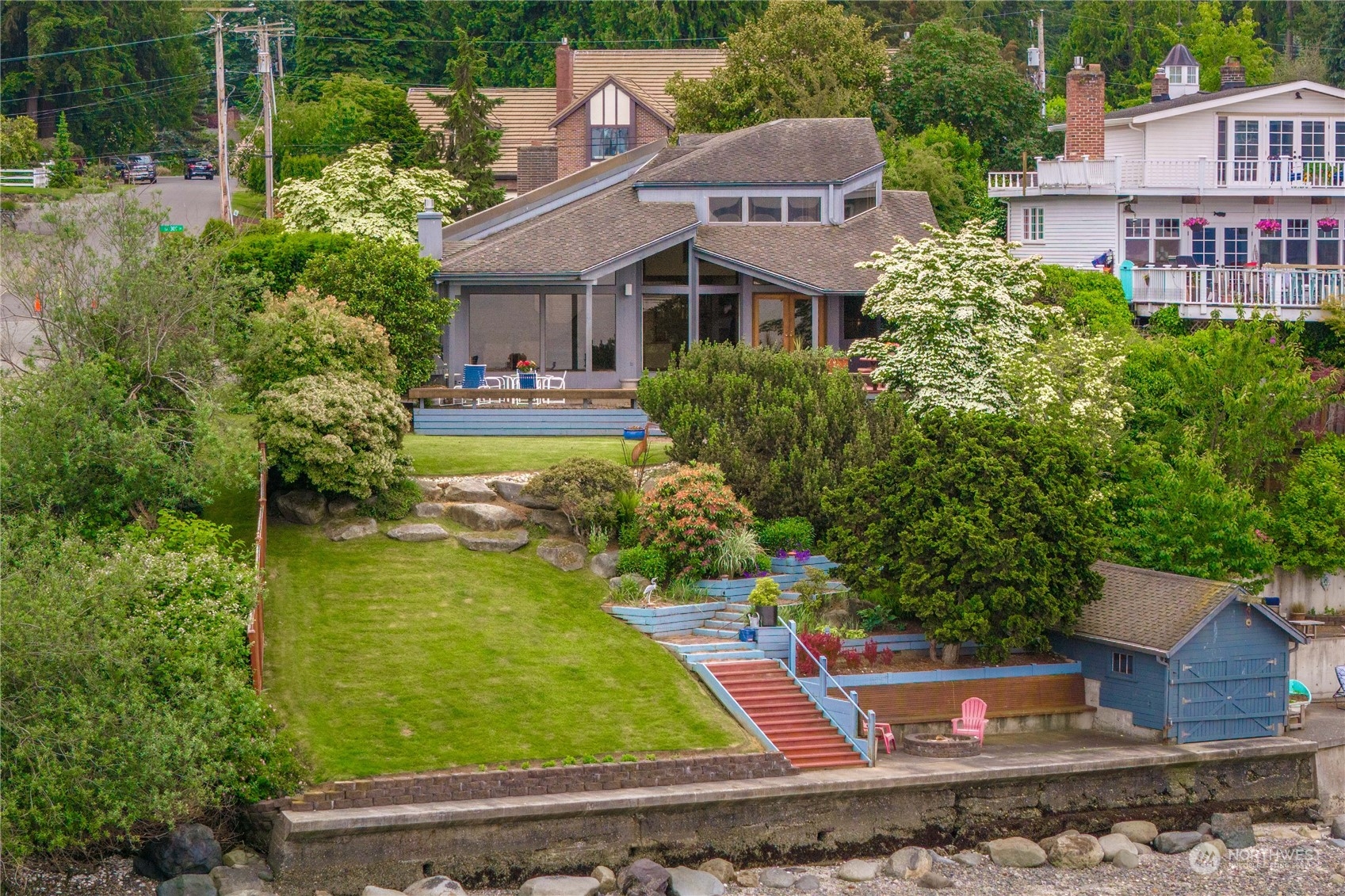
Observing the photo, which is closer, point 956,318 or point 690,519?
point 690,519

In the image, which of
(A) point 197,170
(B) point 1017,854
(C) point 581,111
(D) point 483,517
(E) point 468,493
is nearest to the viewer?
(B) point 1017,854

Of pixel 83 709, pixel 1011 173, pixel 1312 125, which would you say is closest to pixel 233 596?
pixel 83 709

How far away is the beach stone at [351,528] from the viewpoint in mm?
34906

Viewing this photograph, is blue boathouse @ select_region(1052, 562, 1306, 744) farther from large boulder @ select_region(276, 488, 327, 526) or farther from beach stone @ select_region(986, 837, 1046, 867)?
large boulder @ select_region(276, 488, 327, 526)

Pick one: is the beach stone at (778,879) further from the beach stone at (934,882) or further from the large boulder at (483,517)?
the large boulder at (483,517)

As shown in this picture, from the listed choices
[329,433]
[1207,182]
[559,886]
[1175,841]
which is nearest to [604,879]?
[559,886]

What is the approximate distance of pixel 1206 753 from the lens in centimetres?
3192

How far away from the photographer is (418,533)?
35.1m

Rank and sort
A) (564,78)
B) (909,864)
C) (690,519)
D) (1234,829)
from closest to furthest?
(909,864)
(1234,829)
(690,519)
(564,78)

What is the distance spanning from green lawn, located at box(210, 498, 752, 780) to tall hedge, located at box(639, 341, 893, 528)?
3.97 metres

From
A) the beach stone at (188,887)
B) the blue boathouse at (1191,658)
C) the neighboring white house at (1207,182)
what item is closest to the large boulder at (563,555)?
the blue boathouse at (1191,658)

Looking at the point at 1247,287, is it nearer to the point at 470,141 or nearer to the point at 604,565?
the point at 604,565

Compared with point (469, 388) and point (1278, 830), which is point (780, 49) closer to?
point (469, 388)

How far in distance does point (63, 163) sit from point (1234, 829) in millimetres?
56688
